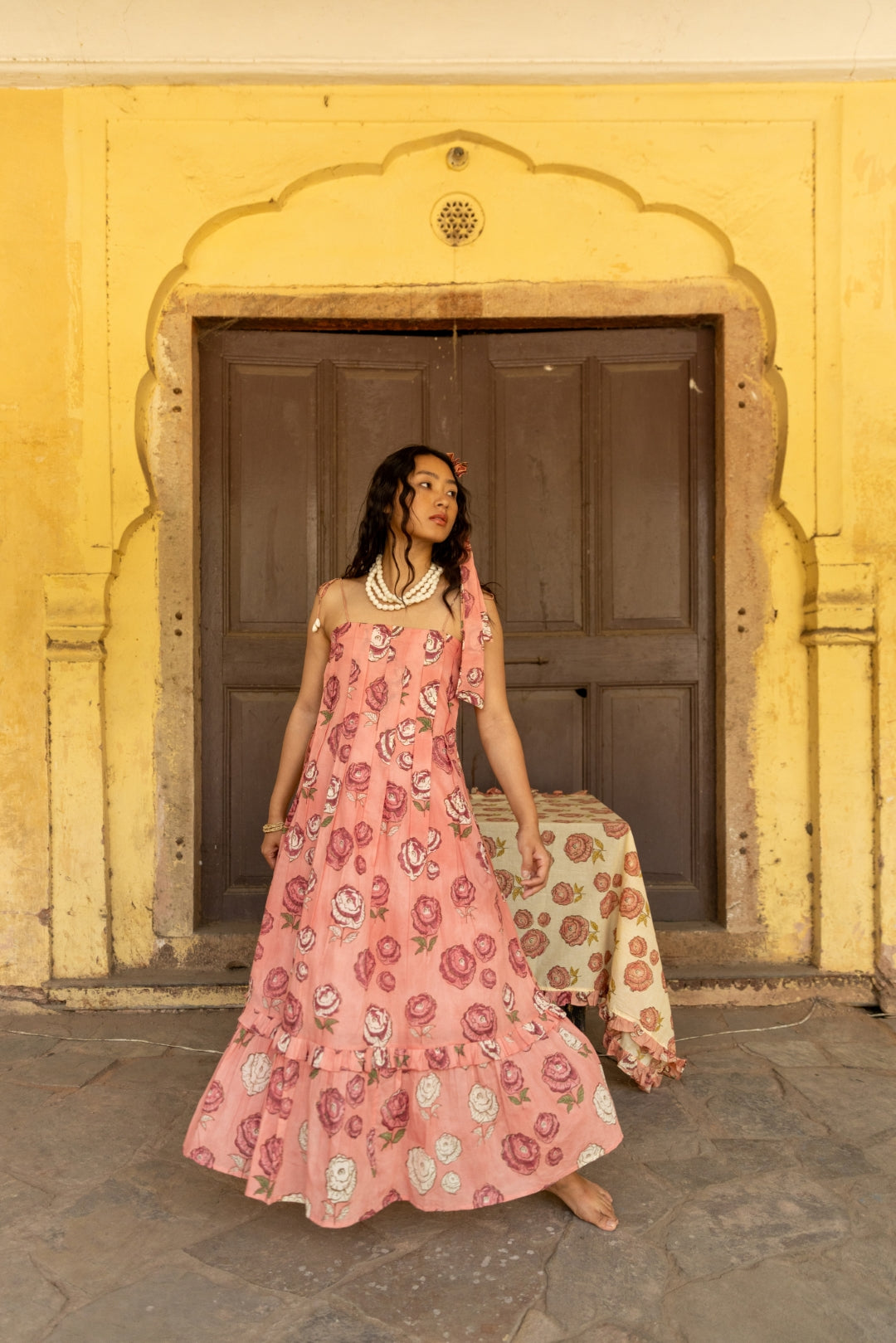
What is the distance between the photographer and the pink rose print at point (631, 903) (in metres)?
2.97

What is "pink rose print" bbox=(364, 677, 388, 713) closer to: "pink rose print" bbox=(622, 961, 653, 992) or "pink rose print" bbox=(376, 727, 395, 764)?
"pink rose print" bbox=(376, 727, 395, 764)

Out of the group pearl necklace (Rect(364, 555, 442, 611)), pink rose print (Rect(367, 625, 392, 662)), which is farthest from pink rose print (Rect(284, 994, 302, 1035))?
pearl necklace (Rect(364, 555, 442, 611))

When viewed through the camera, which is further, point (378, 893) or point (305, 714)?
point (305, 714)

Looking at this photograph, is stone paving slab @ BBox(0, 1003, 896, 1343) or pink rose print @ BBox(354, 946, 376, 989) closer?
stone paving slab @ BBox(0, 1003, 896, 1343)

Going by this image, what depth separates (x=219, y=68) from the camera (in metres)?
3.76

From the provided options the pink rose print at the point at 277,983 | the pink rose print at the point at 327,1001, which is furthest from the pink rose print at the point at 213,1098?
the pink rose print at the point at 327,1001

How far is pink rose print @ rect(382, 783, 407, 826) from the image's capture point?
217 cm

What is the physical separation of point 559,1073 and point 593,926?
86 centimetres

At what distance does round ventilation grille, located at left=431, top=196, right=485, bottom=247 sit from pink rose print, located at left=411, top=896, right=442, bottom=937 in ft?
9.57

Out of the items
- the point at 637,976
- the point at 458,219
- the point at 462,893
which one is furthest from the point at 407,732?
the point at 458,219

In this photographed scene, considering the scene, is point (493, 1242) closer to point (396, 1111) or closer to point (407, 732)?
point (396, 1111)

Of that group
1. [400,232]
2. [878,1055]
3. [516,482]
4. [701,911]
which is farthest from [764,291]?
[878,1055]

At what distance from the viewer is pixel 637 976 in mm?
2955

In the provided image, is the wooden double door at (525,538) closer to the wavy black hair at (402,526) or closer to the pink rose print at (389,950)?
the wavy black hair at (402,526)
